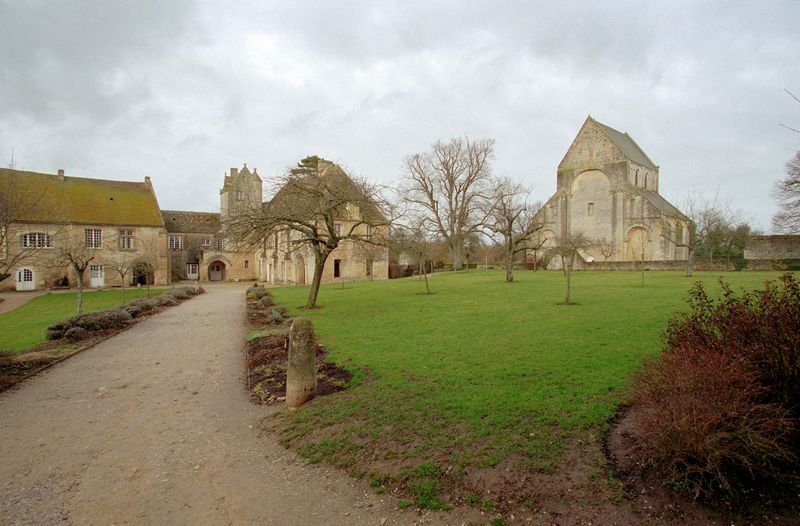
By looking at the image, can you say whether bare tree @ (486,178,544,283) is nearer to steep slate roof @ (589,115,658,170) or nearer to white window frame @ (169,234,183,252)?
steep slate roof @ (589,115,658,170)

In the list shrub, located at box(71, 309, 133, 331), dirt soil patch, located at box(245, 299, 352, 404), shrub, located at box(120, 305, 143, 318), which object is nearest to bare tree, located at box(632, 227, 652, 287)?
dirt soil patch, located at box(245, 299, 352, 404)

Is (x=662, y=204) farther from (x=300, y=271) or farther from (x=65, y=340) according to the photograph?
(x=65, y=340)

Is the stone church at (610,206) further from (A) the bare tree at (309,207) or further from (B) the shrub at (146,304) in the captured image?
(B) the shrub at (146,304)

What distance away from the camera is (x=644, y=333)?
1030 cm

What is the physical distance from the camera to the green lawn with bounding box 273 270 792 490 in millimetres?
5215

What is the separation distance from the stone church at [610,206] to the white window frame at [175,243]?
43.2 metres

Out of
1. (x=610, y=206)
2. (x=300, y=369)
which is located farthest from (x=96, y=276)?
(x=610, y=206)

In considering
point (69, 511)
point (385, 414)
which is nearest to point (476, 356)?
point (385, 414)

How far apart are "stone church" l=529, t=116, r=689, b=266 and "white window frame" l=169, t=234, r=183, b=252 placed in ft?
142

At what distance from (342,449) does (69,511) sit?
290 centimetres

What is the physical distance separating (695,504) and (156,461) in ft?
19.9

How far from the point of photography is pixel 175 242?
54219 millimetres

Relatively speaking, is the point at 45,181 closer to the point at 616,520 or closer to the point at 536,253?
the point at 536,253

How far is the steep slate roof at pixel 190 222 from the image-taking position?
54938 mm
